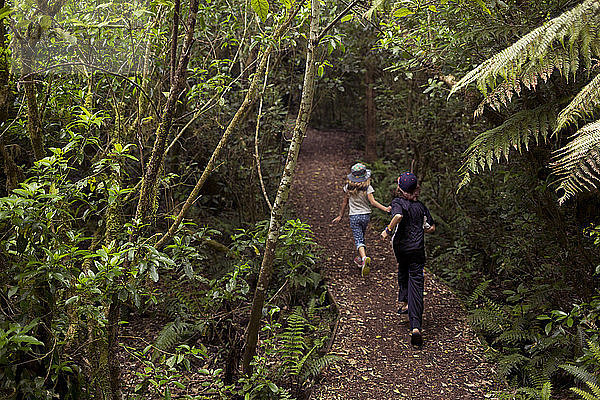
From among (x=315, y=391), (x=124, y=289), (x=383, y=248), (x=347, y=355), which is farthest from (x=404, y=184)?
(x=124, y=289)

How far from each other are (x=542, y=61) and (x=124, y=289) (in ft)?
10.1

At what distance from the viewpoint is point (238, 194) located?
8.90m

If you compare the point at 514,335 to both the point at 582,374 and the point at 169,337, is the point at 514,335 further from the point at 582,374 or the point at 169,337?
the point at 169,337

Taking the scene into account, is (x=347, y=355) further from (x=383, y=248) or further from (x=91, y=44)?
(x=91, y=44)

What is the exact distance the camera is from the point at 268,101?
874cm

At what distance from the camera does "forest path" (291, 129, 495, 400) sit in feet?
16.8

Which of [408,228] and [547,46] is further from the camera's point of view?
[408,228]

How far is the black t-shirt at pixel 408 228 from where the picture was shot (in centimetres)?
591

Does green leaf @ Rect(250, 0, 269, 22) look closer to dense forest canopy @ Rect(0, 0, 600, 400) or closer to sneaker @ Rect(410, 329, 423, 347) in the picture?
dense forest canopy @ Rect(0, 0, 600, 400)

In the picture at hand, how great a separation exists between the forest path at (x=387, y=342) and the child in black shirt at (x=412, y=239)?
0.35 meters

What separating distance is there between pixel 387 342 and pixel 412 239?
134 centimetres

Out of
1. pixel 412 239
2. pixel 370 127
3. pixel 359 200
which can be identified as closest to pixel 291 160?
pixel 412 239

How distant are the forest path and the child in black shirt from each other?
1.15 feet

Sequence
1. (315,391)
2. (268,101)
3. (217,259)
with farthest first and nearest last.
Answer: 1. (268,101)
2. (217,259)
3. (315,391)
